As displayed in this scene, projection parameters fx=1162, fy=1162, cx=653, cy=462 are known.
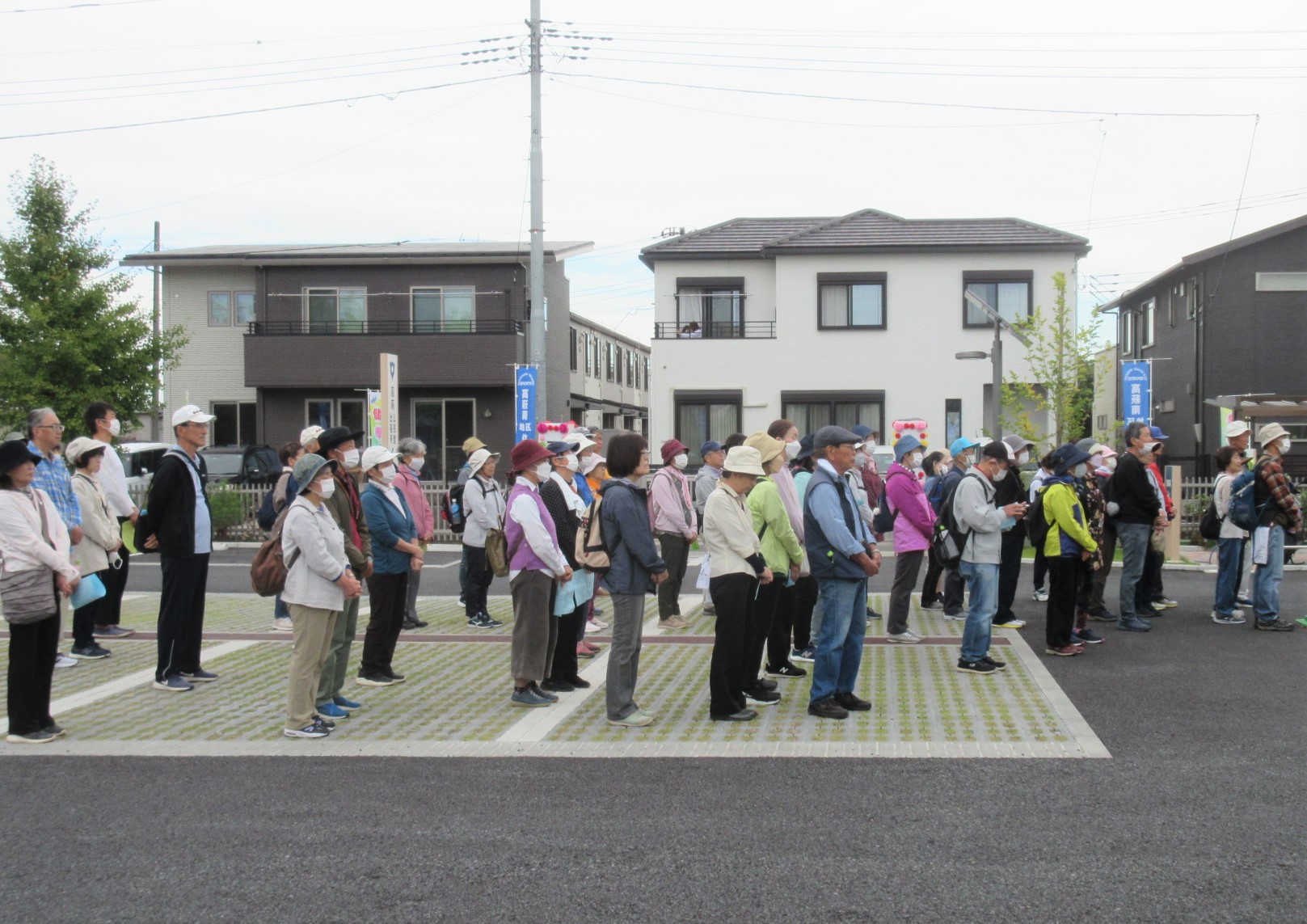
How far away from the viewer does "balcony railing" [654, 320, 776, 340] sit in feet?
105

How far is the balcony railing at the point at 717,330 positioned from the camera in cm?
3198

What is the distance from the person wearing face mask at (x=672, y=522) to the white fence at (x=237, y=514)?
11497 mm

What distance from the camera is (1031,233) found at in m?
31.3

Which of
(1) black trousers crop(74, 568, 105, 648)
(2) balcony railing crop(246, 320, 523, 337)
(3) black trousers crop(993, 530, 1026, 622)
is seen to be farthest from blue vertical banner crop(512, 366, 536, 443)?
(1) black trousers crop(74, 568, 105, 648)

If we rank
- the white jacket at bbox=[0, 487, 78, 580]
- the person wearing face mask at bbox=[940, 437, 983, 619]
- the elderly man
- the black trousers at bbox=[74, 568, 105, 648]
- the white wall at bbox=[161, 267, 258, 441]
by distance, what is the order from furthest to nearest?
the white wall at bbox=[161, 267, 258, 441], the person wearing face mask at bbox=[940, 437, 983, 619], the black trousers at bbox=[74, 568, 105, 648], the elderly man, the white jacket at bbox=[0, 487, 78, 580]

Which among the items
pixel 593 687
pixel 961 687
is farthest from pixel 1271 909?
pixel 593 687

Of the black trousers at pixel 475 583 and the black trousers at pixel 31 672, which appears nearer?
the black trousers at pixel 31 672

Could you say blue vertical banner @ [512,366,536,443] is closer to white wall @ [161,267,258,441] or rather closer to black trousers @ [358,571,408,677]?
white wall @ [161,267,258,441]

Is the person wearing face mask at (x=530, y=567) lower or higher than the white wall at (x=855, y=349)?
lower

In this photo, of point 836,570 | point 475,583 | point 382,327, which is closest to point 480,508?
point 475,583

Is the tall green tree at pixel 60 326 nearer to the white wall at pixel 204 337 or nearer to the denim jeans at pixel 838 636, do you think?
the white wall at pixel 204 337

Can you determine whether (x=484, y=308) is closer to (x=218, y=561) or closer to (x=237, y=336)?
(x=237, y=336)

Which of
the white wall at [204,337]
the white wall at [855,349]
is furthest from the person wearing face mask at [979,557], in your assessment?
the white wall at [204,337]

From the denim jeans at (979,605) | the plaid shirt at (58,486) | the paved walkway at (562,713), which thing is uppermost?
the plaid shirt at (58,486)
